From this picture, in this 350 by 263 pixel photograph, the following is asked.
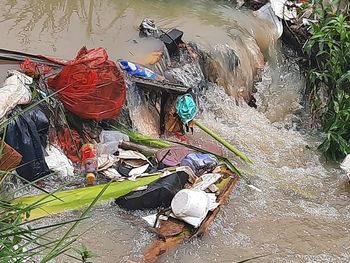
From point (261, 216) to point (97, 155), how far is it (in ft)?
4.11

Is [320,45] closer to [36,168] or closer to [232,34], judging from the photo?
[232,34]

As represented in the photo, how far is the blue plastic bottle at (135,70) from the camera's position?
4.90 metres

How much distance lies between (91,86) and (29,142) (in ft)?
2.33

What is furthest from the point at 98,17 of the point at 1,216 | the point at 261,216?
the point at 1,216

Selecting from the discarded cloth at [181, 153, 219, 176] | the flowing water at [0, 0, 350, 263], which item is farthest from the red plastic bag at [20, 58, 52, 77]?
the discarded cloth at [181, 153, 219, 176]

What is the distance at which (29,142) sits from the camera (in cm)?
392

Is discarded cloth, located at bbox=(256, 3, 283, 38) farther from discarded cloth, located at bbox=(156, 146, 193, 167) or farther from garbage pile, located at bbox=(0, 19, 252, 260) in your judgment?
discarded cloth, located at bbox=(156, 146, 193, 167)

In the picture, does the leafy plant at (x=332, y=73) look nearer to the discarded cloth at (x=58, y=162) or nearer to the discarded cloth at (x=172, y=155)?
the discarded cloth at (x=172, y=155)

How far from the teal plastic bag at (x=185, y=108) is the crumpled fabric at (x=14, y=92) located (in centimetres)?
131

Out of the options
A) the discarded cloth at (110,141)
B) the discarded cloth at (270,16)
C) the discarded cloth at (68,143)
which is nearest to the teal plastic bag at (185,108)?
the discarded cloth at (110,141)

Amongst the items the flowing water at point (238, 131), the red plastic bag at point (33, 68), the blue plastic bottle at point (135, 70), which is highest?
the red plastic bag at point (33, 68)

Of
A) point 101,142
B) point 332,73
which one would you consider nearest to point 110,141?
point 101,142

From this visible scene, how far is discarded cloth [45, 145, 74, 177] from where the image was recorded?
13.4 feet

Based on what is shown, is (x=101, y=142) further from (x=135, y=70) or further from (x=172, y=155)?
(x=135, y=70)
